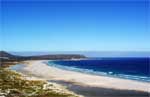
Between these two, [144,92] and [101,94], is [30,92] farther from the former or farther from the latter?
[144,92]

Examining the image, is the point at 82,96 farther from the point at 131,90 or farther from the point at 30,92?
the point at 131,90

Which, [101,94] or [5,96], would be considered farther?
[101,94]

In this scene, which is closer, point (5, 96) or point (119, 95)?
point (5, 96)

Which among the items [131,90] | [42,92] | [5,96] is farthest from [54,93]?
[131,90]

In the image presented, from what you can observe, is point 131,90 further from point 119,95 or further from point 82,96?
point 82,96

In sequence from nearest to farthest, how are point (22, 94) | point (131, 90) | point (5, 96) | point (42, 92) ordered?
point (5, 96) < point (22, 94) < point (42, 92) < point (131, 90)

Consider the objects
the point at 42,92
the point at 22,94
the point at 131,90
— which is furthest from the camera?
the point at 131,90

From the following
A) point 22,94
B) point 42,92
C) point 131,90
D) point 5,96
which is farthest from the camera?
point 131,90

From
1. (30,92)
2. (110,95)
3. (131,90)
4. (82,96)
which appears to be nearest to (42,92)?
(30,92)
